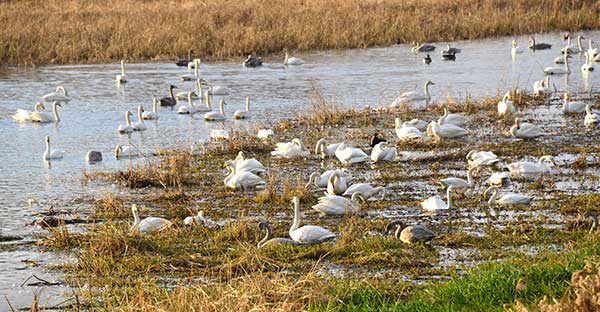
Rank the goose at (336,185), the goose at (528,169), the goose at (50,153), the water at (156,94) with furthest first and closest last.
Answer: the goose at (50,153)
the water at (156,94)
the goose at (528,169)
the goose at (336,185)

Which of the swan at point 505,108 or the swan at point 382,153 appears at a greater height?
the swan at point 505,108

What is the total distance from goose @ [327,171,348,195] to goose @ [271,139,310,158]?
2.47 meters

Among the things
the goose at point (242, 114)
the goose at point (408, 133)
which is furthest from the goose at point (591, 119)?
the goose at point (242, 114)

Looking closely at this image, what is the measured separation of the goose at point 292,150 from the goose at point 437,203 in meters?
3.63

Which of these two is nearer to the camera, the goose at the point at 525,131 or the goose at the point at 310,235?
the goose at the point at 310,235

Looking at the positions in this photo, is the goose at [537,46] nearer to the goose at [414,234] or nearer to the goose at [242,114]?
the goose at [242,114]

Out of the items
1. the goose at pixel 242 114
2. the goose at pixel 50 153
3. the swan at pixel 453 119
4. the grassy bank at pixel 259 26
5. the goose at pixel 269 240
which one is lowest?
the goose at pixel 50 153

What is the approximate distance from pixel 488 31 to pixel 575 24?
3486 mm

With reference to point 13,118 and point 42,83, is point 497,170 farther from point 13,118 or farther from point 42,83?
point 42,83

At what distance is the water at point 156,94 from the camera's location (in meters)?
12.4

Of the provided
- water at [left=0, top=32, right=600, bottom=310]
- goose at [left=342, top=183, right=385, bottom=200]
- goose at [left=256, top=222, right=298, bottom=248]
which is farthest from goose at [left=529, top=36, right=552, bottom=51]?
goose at [left=256, top=222, right=298, bottom=248]

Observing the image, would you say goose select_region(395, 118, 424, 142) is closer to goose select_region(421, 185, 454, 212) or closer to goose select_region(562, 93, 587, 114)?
goose select_region(562, 93, 587, 114)

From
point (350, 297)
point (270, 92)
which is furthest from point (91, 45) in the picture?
point (350, 297)

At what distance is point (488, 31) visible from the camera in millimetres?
31359
